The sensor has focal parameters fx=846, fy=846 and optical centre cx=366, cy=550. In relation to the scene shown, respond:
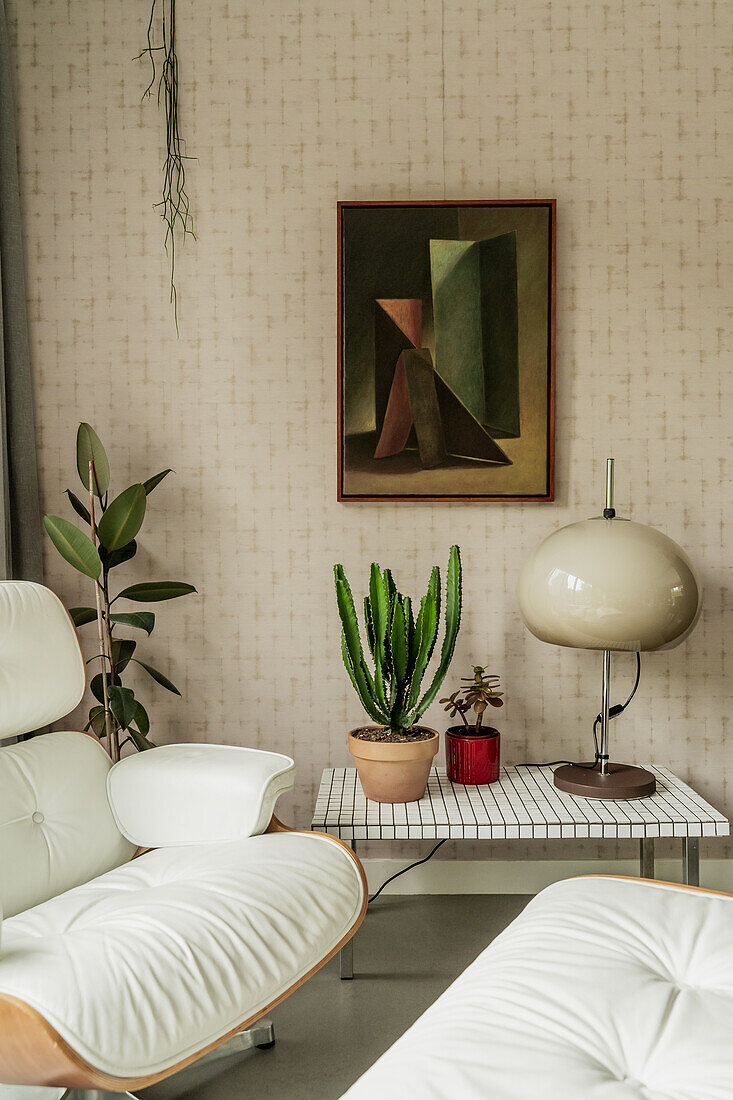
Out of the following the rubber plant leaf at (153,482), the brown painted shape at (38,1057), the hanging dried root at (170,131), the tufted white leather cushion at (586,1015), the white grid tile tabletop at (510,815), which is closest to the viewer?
the tufted white leather cushion at (586,1015)

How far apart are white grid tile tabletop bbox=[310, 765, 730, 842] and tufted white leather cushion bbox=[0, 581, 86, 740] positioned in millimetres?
593

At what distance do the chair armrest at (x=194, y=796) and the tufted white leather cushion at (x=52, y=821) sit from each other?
4cm

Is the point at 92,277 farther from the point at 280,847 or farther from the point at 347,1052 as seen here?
the point at 347,1052

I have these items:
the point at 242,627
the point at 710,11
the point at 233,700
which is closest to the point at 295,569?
the point at 242,627

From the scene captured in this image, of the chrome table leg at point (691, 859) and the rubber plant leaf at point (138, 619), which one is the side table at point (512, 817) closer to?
the chrome table leg at point (691, 859)

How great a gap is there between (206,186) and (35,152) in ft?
1.52

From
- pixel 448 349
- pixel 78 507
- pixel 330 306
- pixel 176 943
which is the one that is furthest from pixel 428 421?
pixel 176 943

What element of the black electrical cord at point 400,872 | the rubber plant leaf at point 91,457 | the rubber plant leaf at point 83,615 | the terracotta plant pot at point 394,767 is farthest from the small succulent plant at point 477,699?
the rubber plant leaf at point 91,457

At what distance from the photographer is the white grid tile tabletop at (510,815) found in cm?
180

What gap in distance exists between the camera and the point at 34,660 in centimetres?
160

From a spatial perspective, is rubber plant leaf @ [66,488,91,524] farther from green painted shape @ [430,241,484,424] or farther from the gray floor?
the gray floor

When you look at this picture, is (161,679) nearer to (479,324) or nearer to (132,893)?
(132,893)

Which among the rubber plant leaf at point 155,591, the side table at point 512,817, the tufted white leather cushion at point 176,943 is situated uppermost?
the rubber plant leaf at point 155,591

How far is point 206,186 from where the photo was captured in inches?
89.3
